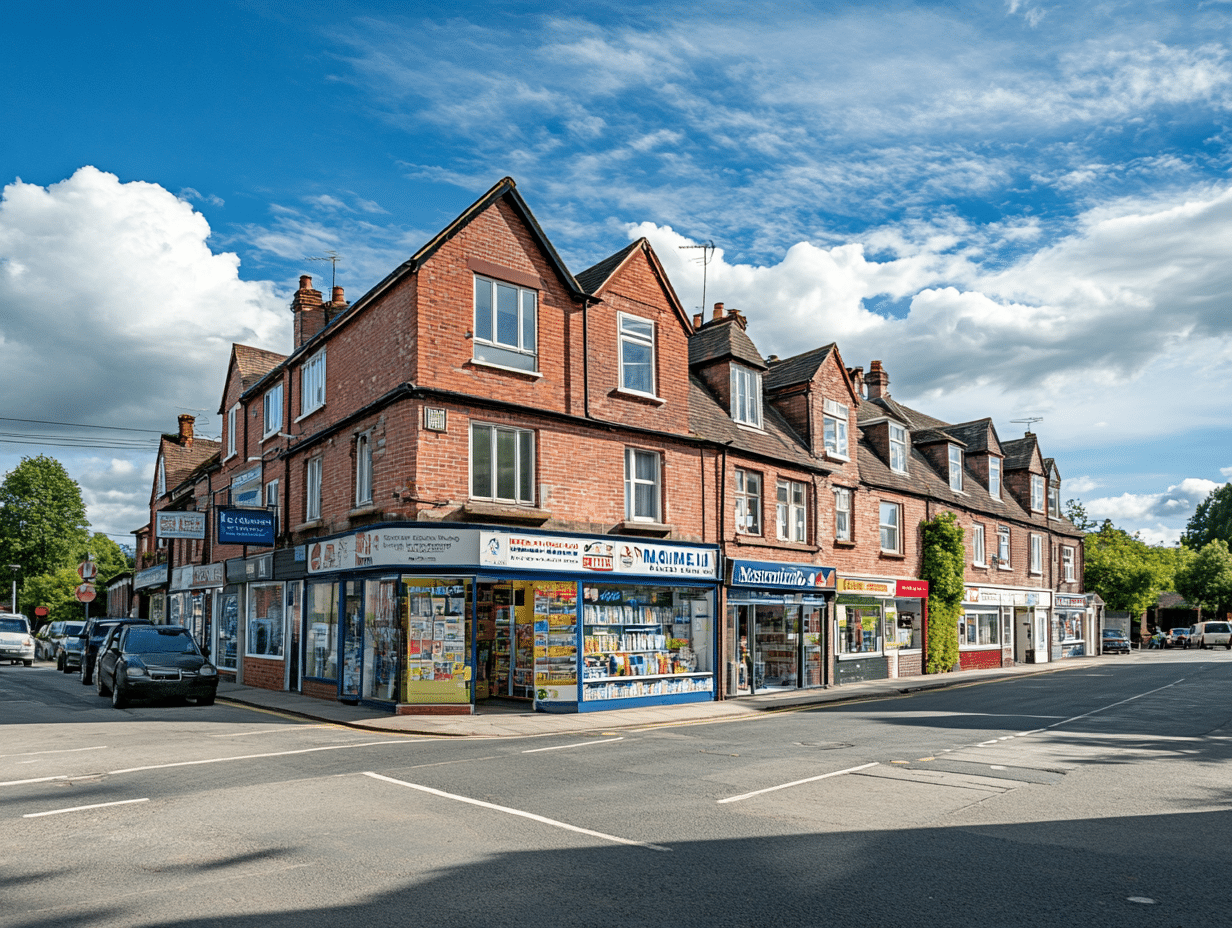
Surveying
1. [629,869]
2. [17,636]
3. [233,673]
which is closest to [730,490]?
[233,673]

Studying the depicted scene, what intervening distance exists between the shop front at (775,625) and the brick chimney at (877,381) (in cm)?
1611

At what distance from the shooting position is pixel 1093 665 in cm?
4212

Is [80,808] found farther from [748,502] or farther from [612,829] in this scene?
[748,502]

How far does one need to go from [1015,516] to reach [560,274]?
3053cm

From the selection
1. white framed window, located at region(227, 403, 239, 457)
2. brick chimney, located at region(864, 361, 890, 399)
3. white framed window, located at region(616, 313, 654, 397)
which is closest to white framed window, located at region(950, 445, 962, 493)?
brick chimney, located at region(864, 361, 890, 399)

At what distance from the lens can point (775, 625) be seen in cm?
2588

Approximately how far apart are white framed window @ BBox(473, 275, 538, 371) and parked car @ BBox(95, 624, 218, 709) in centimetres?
940

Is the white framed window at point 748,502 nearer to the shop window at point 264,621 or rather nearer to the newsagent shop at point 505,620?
the newsagent shop at point 505,620

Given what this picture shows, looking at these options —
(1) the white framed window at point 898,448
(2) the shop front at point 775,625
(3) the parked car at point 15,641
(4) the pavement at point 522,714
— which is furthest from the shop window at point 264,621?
(1) the white framed window at point 898,448

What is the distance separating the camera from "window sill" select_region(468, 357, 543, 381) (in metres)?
19.2

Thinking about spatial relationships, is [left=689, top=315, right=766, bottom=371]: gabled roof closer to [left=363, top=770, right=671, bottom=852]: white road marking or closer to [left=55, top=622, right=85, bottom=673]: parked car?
[left=363, top=770, right=671, bottom=852]: white road marking

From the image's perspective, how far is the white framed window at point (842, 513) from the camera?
2925cm

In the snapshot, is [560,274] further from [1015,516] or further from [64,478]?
[64,478]

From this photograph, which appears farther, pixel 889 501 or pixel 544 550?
pixel 889 501
